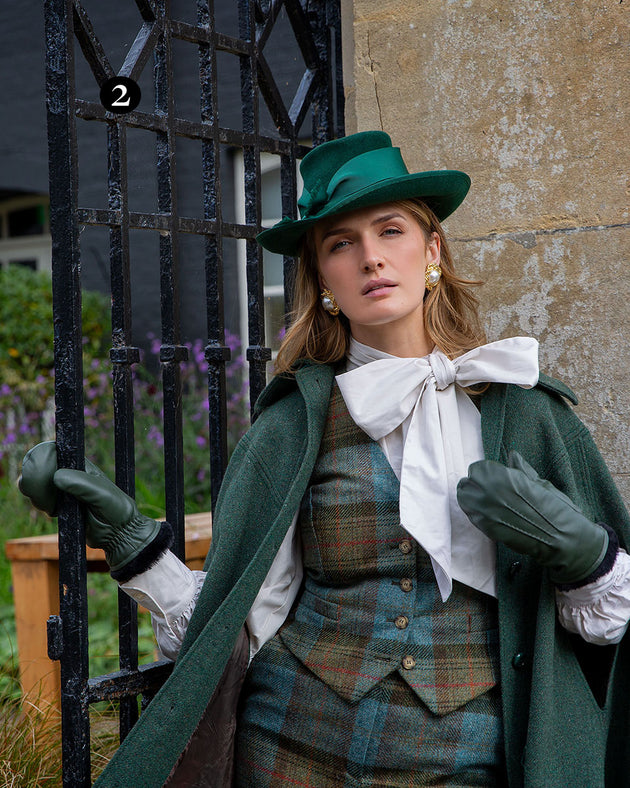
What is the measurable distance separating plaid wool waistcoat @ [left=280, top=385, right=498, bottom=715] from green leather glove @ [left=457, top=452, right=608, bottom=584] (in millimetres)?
204

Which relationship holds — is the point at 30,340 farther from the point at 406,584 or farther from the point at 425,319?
the point at 406,584

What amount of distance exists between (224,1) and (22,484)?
148 inches

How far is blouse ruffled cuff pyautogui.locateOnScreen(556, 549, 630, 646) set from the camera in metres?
1.75

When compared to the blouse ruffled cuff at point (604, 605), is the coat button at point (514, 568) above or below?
above

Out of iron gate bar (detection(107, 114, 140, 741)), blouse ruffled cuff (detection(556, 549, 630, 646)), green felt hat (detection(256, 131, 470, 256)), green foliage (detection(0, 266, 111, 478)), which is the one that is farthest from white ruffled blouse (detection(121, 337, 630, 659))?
green foliage (detection(0, 266, 111, 478))

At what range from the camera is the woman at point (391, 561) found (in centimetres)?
176

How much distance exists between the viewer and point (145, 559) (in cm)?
194

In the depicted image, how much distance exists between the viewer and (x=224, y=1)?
4.91 m

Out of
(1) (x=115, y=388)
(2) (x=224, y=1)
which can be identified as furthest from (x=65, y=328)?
(2) (x=224, y=1)

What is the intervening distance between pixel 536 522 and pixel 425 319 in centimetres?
58

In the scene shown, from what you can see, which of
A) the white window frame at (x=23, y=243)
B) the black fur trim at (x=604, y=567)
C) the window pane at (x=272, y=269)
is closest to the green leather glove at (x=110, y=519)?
the black fur trim at (x=604, y=567)

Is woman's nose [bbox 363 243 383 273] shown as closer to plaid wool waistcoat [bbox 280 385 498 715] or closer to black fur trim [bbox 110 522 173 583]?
plaid wool waistcoat [bbox 280 385 498 715]

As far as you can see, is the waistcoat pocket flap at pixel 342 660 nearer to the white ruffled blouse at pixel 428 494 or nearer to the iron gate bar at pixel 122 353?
the white ruffled blouse at pixel 428 494

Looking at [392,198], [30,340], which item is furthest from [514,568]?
[30,340]
